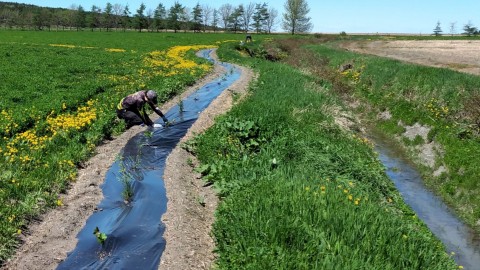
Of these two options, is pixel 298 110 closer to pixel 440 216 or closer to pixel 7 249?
pixel 440 216

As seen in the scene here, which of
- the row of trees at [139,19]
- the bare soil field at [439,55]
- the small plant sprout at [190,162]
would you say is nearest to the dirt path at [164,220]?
the small plant sprout at [190,162]

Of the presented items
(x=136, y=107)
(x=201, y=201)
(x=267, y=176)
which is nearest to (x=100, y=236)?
(x=201, y=201)

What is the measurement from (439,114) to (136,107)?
12923mm

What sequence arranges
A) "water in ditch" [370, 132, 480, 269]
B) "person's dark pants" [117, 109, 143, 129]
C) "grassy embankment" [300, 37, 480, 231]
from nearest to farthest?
"water in ditch" [370, 132, 480, 269], "grassy embankment" [300, 37, 480, 231], "person's dark pants" [117, 109, 143, 129]

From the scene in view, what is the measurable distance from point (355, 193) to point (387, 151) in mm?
9450

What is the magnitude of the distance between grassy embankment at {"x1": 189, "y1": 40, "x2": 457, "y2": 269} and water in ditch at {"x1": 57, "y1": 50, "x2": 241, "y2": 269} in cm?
126

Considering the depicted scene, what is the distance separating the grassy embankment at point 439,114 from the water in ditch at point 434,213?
37cm

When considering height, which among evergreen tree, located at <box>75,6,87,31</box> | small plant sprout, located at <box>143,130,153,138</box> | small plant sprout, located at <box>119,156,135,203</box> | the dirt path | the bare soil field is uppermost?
evergreen tree, located at <box>75,6,87,31</box>

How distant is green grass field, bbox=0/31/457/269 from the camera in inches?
238

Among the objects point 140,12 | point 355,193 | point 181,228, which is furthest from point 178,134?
point 140,12

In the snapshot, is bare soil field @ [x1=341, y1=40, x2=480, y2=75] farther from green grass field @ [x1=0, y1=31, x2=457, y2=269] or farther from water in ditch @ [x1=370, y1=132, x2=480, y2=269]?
green grass field @ [x1=0, y1=31, x2=457, y2=269]

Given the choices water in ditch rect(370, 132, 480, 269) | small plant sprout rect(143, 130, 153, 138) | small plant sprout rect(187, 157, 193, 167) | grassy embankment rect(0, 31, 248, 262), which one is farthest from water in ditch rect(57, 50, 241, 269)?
water in ditch rect(370, 132, 480, 269)

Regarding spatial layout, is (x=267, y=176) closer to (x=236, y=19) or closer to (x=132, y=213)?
(x=132, y=213)

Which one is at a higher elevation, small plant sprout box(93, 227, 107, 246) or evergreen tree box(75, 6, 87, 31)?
evergreen tree box(75, 6, 87, 31)
